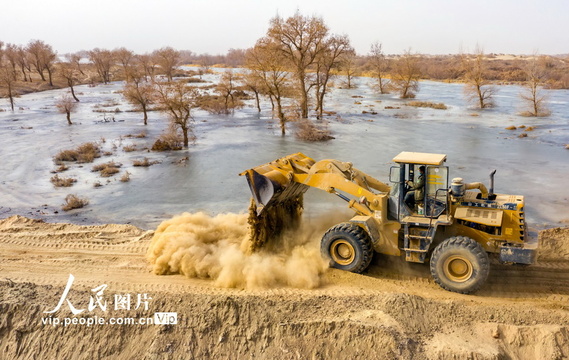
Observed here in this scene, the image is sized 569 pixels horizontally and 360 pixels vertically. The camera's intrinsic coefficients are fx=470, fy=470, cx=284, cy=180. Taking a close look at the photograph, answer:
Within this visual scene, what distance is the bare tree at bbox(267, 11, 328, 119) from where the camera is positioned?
32406 mm

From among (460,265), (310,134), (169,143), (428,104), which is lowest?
(460,265)

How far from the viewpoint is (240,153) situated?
969 inches

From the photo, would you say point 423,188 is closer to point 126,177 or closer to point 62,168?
point 126,177

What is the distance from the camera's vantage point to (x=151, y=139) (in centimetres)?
2895

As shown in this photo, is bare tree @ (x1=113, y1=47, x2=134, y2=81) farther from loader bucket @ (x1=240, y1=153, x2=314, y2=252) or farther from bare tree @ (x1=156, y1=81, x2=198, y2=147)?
loader bucket @ (x1=240, y1=153, x2=314, y2=252)

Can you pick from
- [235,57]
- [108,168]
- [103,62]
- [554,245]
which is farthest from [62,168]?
[235,57]

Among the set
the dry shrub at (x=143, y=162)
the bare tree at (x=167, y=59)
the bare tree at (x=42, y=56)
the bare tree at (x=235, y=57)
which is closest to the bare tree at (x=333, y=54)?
the dry shrub at (x=143, y=162)

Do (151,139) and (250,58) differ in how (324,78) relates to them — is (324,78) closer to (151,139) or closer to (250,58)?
(250,58)

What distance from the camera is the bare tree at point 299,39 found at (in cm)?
3241

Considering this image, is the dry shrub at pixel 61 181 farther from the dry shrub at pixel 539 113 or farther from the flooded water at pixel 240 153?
the dry shrub at pixel 539 113

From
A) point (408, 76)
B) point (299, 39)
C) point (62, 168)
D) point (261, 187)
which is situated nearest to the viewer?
point (261, 187)

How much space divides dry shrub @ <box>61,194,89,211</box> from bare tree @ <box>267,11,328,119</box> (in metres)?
20.1

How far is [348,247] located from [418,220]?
1465mm

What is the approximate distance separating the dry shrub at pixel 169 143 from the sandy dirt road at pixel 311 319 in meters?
16.7
